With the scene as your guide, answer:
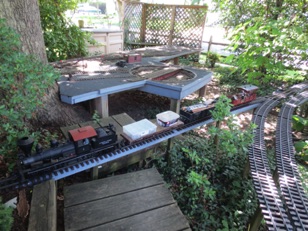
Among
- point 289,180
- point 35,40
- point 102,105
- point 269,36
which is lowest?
point 289,180

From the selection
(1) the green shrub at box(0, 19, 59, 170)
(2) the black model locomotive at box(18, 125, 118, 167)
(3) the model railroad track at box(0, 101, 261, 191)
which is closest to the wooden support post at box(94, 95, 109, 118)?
(2) the black model locomotive at box(18, 125, 118, 167)

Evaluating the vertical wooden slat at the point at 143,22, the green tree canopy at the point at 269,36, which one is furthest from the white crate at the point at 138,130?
the vertical wooden slat at the point at 143,22

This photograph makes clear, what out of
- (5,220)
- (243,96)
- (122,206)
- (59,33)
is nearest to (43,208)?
(5,220)

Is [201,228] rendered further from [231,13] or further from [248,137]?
[231,13]

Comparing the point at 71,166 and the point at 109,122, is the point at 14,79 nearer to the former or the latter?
the point at 71,166

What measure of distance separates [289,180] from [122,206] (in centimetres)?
220

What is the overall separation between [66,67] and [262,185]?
4.81m

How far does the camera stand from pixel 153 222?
2.45 meters

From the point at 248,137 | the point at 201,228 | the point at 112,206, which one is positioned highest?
the point at 248,137

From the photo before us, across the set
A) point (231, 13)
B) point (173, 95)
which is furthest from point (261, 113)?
point (231, 13)

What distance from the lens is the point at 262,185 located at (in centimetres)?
265

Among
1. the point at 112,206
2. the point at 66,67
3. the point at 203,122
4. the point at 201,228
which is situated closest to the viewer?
the point at 112,206

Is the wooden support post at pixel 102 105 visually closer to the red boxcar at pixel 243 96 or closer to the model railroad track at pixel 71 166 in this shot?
the model railroad track at pixel 71 166

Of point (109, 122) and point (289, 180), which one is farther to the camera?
point (109, 122)
